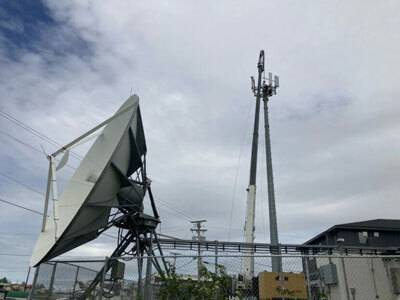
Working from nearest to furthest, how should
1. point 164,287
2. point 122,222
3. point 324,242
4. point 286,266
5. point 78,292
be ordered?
1. point 164,287
2. point 286,266
3. point 78,292
4. point 122,222
5. point 324,242

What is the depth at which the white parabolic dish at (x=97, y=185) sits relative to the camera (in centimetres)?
1123

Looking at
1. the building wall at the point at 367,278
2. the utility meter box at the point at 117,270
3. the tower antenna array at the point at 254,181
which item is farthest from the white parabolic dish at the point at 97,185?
the building wall at the point at 367,278

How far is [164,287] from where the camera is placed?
8.26 metres

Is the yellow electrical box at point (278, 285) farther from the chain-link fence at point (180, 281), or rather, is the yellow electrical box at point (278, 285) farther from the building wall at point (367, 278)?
the building wall at point (367, 278)

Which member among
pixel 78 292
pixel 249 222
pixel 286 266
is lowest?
pixel 78 292

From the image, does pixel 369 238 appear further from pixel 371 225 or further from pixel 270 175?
pixel 270 175

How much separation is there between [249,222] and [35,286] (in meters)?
15.2

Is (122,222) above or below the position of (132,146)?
below

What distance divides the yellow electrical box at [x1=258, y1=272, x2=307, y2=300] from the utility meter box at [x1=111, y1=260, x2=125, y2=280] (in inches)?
209

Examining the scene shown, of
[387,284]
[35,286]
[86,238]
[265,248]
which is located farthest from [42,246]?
[387,284]

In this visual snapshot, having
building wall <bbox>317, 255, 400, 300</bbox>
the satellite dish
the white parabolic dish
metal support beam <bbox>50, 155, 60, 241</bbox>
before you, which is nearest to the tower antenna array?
building wall <bbox>317, 255, 400, 300</bbox>

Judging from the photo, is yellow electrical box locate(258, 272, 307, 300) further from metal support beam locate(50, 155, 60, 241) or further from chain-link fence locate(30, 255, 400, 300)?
metal support beam locate(50, 155, 60, 241)

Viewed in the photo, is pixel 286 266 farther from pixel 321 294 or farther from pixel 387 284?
pixel 387 284

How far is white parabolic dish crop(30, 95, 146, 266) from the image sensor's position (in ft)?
36.9
